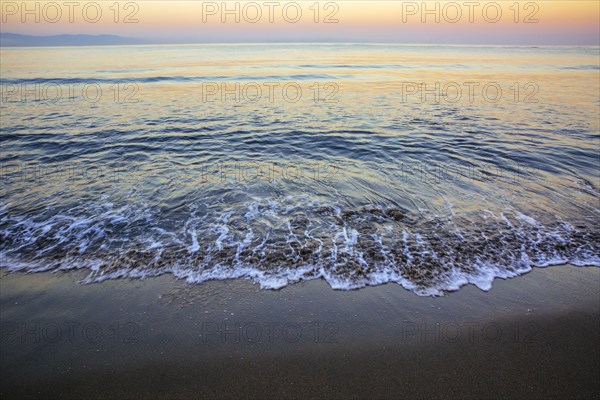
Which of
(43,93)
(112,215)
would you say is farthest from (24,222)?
(43,93)

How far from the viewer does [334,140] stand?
12984 millimetres

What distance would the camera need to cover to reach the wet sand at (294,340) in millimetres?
3141

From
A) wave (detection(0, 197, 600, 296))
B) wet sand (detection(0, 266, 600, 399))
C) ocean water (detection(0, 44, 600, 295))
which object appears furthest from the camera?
ocean water (detection(0, 44, 600, 295))

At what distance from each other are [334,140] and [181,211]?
7547 mm

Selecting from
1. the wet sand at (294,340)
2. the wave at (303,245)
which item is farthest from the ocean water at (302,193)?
the wet sand at (294,340)

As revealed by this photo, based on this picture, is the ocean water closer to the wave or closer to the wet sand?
the wave

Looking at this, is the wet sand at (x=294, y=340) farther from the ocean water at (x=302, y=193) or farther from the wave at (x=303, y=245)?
the ocean water at (x=302, y=193)

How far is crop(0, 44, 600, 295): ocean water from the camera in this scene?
530 centimetres

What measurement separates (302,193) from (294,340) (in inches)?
186

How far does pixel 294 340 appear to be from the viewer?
3709mm

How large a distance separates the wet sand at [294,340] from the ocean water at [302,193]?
0.44 m

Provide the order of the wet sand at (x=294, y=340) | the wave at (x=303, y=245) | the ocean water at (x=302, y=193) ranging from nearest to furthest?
1. the wet sand at (x=294, y=340)
2. the wave at (x=303, y=245)
3. the ocean water at (x=302, y=193)

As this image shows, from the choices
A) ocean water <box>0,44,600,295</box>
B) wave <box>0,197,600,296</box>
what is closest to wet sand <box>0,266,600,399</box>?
wave <box>0,197,600,296</box>

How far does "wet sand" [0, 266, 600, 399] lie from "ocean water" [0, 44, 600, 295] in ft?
1.44
